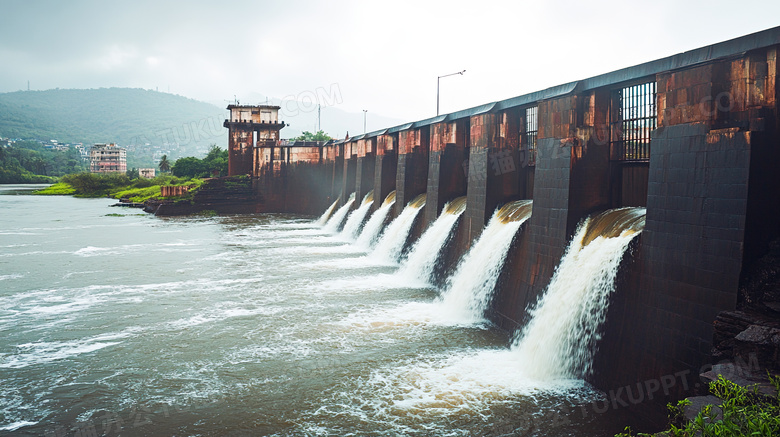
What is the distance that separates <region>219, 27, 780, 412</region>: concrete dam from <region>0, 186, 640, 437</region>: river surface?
2.52 ft

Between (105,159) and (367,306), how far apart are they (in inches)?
6777

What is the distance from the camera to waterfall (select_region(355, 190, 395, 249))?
69.3 feet

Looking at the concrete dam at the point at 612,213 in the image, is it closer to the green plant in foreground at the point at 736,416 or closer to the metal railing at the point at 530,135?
the metal railing at the point at 530,135

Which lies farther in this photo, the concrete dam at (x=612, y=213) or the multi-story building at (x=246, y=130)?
the multi-story building at (x=246, y=130)

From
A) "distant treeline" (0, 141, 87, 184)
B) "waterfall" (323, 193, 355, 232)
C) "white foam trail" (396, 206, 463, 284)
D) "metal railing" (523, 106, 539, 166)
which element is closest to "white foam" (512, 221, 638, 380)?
"metal railing" (523, 106, 539, 166)

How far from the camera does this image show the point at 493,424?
6605mm

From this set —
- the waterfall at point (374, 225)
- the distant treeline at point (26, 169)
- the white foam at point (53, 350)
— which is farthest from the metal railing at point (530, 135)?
the distant treeline at point (26, 169)

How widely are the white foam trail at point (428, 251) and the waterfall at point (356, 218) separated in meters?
7.99

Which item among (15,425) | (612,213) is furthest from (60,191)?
(612,213)

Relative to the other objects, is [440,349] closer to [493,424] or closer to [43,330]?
[493,424]

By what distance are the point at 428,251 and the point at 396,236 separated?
3250 millimetres

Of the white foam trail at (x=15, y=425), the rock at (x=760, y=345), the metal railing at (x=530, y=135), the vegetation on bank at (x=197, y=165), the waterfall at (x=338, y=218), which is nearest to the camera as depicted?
the rock at (x=760, y=345)

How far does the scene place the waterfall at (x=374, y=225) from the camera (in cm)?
2111

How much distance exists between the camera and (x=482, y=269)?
11.9m
